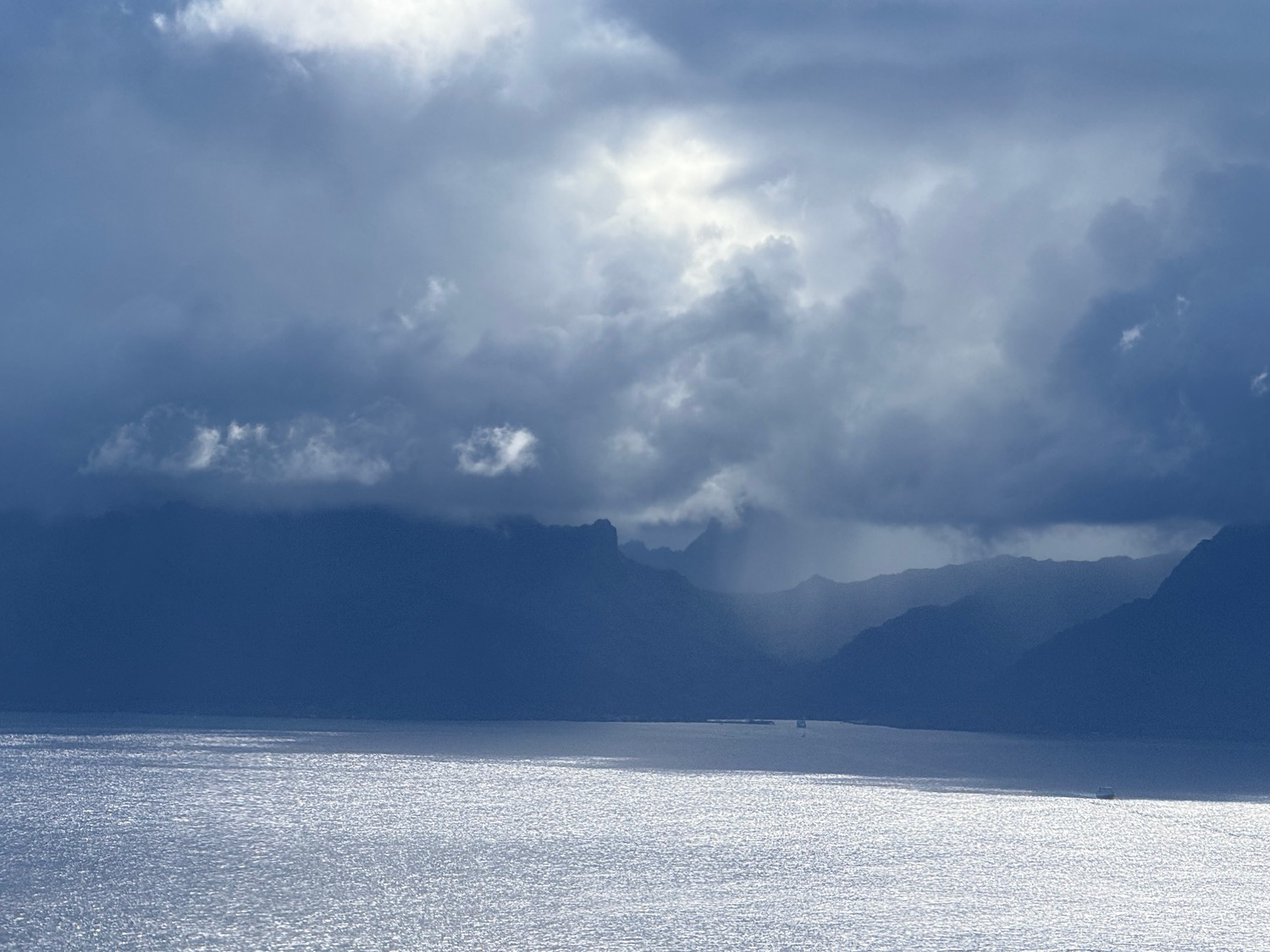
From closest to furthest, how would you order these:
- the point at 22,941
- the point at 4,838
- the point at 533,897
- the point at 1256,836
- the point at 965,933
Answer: the point at 22,941
the point at 965,933
the point at 533,897
the point at 4,838
the point at 1256,836

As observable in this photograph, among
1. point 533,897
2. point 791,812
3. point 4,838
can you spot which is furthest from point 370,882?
point 791,812

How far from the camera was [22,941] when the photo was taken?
90.4 meters

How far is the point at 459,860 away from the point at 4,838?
51655 millimetres

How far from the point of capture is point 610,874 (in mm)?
129750

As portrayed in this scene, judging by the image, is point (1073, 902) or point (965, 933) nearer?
point (965, 933)

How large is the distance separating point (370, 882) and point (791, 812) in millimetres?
89669

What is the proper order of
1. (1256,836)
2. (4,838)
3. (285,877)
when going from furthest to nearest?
(1256,836), (4,838), (285,877)

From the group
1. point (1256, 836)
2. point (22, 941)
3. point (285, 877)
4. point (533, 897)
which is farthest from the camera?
point (1256, 836)

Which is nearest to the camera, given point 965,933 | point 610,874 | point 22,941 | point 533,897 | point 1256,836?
point 22,941

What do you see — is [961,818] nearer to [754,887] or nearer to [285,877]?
[754,887]

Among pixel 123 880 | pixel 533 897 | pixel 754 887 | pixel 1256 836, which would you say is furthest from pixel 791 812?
pixel 123 880

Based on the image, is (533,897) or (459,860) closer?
(533,897)

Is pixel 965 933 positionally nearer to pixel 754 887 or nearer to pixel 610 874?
pixel 754 887

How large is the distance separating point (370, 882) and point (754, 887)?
3499 centimetres
